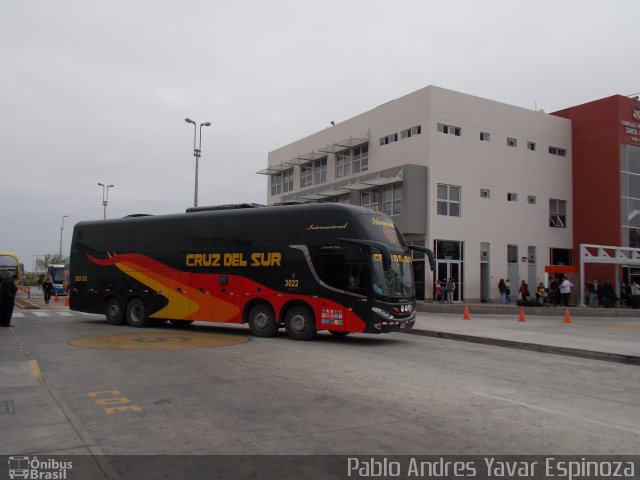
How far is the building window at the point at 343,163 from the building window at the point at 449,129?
8122 millimetres

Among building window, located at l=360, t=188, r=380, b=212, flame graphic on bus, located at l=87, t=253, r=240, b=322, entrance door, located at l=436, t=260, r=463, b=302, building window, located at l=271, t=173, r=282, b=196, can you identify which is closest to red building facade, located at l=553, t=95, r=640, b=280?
entrance door, located at l=436, t=260, r=463, b=302

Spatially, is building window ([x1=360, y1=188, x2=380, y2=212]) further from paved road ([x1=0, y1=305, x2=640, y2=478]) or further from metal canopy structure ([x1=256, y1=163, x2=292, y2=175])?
paved road ([x1=0, y1=305, x2=640, y2=478])

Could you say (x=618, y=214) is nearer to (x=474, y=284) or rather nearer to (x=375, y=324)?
(x=474, y=284)

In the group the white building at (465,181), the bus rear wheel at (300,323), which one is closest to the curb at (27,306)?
the bus rear wheel at (300,323)

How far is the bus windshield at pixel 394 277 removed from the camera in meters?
13.8

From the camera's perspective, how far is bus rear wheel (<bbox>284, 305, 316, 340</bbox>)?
14.6 m

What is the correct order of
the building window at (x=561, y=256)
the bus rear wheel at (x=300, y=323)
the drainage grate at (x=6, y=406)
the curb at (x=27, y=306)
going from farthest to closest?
the building window at (x=561, y=256) → the curb at (x=27, y=306) → the bus rear wheel at (x=300, y=323) → the drainage grate at (x=6, y=406)

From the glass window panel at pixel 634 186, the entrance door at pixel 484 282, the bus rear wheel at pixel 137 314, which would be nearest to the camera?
the bus rear wheel at pixel 137 314

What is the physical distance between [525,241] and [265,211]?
2662 cm

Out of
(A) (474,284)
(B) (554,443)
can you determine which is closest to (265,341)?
(B) (554,443)

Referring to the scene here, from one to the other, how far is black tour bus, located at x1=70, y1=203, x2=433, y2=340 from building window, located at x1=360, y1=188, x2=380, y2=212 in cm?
1972

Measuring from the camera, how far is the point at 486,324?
20516 mm

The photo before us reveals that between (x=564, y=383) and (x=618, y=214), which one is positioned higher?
(x=618, y=214)

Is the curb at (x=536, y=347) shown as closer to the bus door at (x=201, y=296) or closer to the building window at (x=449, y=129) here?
the bus door at (x=201, y=296)
